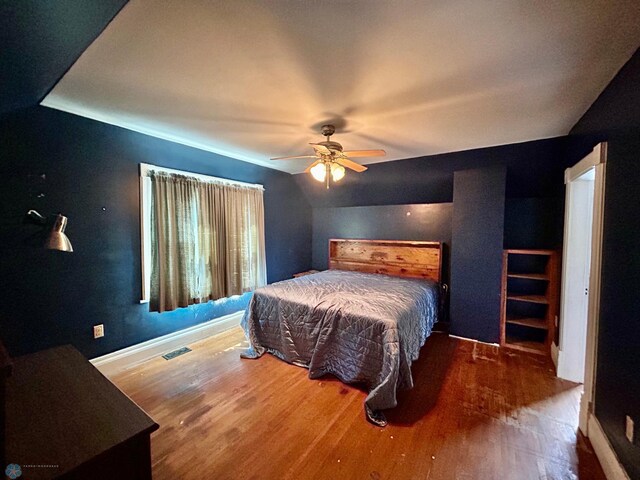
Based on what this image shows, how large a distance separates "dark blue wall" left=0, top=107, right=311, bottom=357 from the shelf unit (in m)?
3.90

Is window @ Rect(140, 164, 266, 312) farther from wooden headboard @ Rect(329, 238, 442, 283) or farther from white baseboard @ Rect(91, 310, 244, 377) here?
wooden headboard @ Rect(329, 238, 442, 283)

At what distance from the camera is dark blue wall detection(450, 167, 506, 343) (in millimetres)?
3172

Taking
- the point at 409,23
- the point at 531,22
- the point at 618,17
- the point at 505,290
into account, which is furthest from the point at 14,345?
the point at 505,290

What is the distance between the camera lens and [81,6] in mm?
1110

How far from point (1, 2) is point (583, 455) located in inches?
146

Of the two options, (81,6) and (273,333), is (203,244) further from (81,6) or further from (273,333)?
(81,6)

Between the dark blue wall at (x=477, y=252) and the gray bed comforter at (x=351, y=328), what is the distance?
387mm

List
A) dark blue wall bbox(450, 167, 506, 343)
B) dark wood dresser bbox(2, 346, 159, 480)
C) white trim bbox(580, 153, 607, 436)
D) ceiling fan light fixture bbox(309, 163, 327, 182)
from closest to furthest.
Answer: dark wood dresser bbox(2, 346, 159, 480), white trim bbox(580, 153, 607, 436), ceiling fan light fixture bbox(309, 163, 327, 182), dark blue wall bbox(450, 167, 506, 343)

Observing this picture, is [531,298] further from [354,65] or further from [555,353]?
[354,65]

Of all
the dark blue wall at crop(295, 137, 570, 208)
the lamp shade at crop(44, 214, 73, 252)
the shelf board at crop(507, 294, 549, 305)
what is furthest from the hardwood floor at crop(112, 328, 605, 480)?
the dark blue wall at crop(295, 137, 570, 208)

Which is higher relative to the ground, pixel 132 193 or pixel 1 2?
pixel 1 2

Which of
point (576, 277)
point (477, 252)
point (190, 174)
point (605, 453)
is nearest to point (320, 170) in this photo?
point (190, 174)

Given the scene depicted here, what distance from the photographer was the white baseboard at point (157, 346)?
2600mm

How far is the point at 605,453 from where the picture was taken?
62.0 inches
